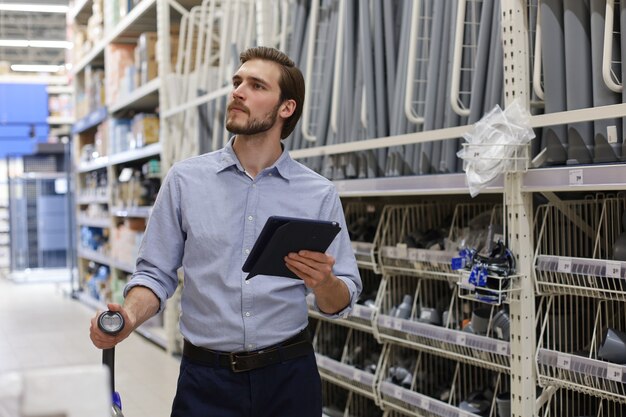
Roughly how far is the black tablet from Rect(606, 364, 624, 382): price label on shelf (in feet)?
3.26

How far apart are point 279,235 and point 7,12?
21295 mm

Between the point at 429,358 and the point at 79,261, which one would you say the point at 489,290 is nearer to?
the point at 429,358

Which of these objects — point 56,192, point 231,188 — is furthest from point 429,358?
point 56,192

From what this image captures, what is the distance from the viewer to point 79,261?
416 inches

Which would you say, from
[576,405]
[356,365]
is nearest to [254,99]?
[576,405]

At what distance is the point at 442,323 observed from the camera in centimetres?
340

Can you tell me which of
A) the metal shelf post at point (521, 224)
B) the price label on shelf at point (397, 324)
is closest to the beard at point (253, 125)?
the metal shelf post at point (521, 224)

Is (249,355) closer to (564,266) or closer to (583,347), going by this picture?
(564,266)

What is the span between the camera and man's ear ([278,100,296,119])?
7.45 ft

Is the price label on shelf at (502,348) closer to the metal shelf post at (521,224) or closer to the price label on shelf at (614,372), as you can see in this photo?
the metal shelf post at (521,224)

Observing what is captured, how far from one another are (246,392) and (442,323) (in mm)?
1472

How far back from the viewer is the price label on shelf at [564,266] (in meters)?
2.49

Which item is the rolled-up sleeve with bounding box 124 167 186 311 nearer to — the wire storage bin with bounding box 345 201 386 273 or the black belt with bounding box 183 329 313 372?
the black belt with bounding box 183 329 313 372

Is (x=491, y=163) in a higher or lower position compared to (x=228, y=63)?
lower
